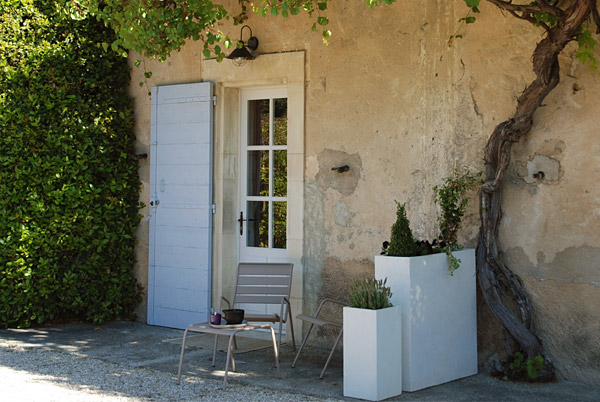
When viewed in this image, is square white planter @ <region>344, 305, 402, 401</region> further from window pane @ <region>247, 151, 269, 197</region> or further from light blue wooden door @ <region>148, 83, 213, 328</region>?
light blue wooden door @ <region>148, 83, 213, 328</region>

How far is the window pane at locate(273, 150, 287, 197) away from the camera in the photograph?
7.11 m

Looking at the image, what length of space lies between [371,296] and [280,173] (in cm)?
244

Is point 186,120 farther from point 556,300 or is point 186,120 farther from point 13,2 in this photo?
point 556,300

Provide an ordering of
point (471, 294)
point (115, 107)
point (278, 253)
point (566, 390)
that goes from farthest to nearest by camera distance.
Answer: point (115, 107)
point (278, 253)
point (471, 294)
point (566, 390)

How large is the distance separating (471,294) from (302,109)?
2.26 meters

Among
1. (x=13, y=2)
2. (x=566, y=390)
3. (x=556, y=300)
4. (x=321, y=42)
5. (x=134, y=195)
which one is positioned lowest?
(x=566, y=390)

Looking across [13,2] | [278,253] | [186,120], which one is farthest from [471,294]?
[13,2]

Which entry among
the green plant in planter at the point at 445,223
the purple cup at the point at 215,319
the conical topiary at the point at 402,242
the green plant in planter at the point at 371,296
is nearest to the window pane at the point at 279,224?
the green plant in planter at the point at 445,223

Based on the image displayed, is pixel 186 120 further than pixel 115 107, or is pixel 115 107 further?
pixel 115 107

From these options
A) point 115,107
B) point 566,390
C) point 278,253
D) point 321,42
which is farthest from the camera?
point 115,107

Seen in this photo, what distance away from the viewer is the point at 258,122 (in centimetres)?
735

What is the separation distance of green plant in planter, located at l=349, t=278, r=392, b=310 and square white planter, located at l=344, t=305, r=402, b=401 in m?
0.06

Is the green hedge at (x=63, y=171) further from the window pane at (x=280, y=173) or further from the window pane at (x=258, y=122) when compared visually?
the window pane at (x=280, y=173)

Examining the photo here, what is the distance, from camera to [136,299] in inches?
315
